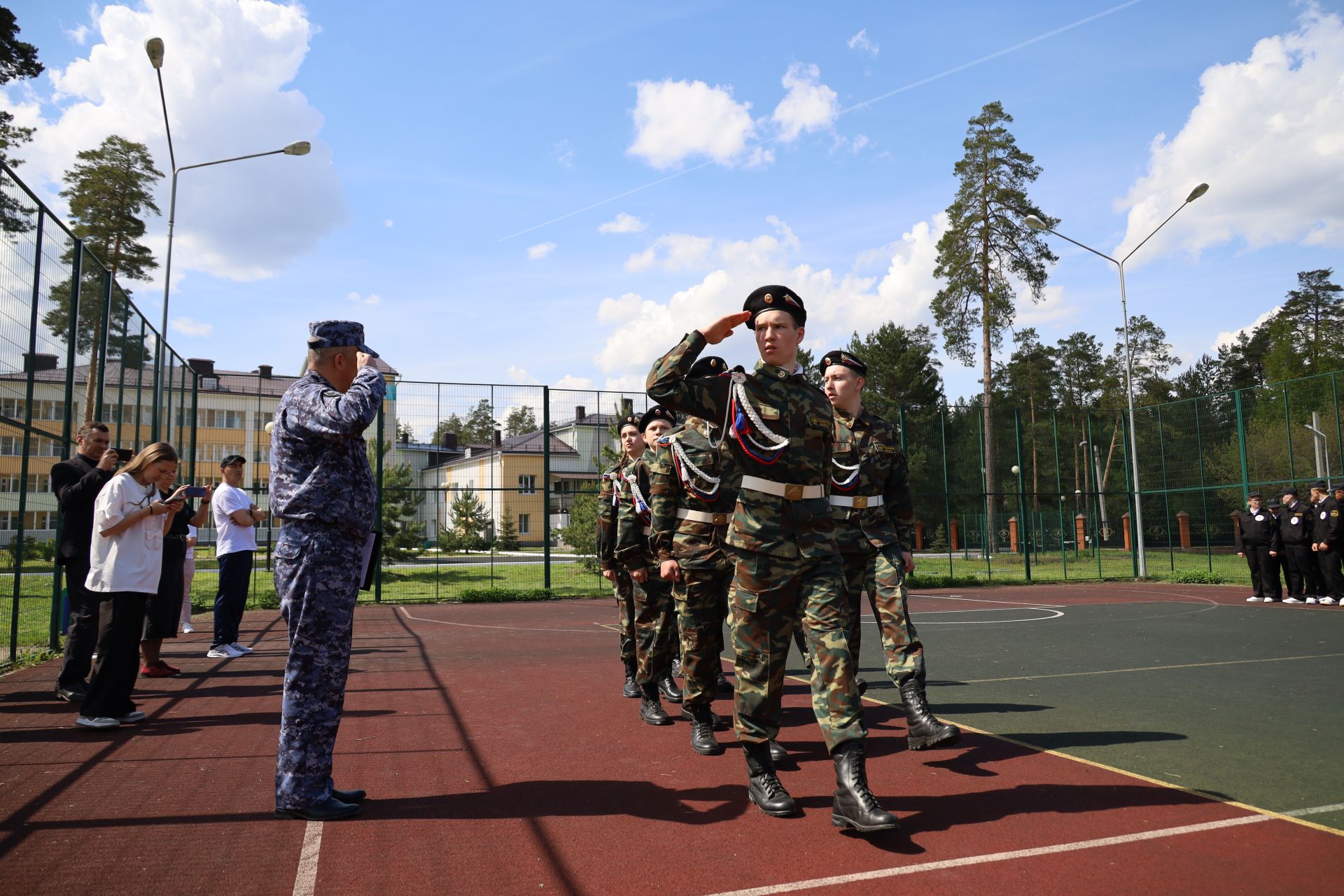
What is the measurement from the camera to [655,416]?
256 inches

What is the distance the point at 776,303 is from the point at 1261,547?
16688mm

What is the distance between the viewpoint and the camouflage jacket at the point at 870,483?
5379mm

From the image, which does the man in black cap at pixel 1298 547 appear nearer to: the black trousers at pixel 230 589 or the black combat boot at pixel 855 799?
the black combat boot at pixel 855 799

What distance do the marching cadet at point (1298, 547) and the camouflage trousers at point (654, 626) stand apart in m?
14.9

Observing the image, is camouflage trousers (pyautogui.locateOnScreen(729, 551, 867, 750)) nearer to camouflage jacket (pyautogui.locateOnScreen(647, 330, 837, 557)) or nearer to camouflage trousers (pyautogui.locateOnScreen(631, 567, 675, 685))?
camouflage jacket (pyautogui.locateOnScreen(647, 330, 837, 557))

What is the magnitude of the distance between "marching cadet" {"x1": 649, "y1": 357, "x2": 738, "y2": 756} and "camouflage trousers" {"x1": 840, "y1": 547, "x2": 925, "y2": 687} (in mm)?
785

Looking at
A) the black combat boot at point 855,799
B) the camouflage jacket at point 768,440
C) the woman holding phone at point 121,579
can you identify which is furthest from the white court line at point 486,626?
the black combat boot at point 855,799

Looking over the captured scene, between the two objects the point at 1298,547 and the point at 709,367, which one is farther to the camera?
the point at 1298,547

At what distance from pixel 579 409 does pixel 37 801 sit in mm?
17220

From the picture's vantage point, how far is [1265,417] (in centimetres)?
2453

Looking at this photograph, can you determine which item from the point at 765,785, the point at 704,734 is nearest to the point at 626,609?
the point at 704,734

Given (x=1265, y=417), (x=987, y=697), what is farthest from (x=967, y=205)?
(x=987, y=697)

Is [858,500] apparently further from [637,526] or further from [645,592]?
[645,592]

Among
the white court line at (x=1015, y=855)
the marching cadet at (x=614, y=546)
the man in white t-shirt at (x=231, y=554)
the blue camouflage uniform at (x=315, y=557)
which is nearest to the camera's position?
the white court line at (x=1015, y=855)
